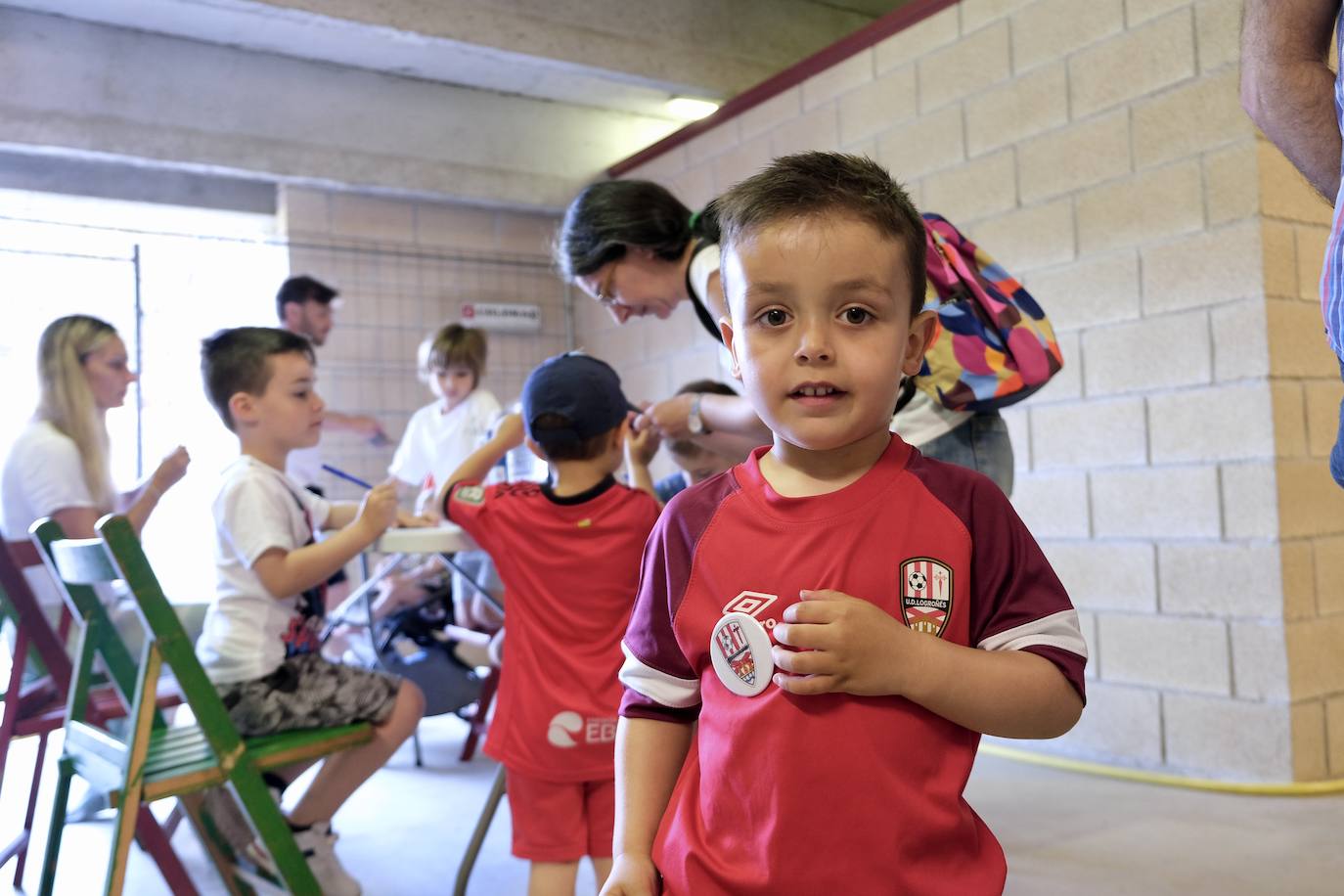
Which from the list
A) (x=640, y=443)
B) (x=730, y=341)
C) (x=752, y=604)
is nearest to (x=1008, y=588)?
(x=752, y=604)

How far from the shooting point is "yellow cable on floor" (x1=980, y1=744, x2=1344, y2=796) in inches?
97.3

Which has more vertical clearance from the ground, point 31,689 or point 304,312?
point 304,312

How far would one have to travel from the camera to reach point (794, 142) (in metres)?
3.95

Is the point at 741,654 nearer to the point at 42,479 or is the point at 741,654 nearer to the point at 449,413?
the point at 42,479

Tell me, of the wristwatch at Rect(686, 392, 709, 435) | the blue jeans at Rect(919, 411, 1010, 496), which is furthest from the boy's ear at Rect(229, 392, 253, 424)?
the blue jeans at Rect(919, 411, 1010, 496)

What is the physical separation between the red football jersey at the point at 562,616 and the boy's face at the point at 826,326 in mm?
956

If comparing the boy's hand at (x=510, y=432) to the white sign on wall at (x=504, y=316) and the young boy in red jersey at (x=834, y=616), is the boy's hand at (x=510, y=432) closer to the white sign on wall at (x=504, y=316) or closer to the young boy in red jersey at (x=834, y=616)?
the young boy in red jersey at (x=834, y=616)

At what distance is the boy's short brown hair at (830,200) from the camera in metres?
0.77

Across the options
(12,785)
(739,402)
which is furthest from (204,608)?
(739,402)

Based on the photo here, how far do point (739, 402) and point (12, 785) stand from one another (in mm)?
2649

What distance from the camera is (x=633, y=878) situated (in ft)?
2.63

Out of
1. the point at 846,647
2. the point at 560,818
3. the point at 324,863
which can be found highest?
the point at 846,647

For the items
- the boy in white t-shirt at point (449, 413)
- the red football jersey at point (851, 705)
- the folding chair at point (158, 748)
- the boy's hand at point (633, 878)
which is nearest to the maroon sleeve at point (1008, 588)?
the red football jersey at point (851, 705)

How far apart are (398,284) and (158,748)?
3.43 metres
